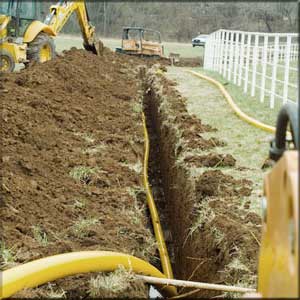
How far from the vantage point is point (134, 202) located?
6445mm

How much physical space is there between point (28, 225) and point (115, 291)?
139cm

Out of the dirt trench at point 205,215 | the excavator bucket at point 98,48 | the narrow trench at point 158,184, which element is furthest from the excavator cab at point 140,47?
the dirt trench at point 205,215

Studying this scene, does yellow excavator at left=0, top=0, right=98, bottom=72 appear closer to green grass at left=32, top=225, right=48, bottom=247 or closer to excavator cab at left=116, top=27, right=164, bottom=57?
green grass at left=32, top=225, right=48, bottom=247

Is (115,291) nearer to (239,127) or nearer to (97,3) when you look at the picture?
(239,127)

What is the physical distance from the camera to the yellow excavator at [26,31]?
13.6 meters

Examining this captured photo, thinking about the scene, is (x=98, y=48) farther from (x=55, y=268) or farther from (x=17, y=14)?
(x=55, y=268)

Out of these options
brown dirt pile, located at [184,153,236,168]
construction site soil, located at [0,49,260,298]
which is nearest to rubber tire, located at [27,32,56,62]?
construction site soil, located at [0,49,260,298]

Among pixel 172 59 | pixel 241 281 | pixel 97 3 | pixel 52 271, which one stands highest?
pixel 97 3

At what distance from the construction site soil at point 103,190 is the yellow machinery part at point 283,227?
2.14 metres

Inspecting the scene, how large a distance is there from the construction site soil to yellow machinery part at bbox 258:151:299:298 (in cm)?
214

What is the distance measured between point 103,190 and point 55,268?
123 inches

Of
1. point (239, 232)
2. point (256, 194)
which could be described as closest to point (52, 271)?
point (239, 232)

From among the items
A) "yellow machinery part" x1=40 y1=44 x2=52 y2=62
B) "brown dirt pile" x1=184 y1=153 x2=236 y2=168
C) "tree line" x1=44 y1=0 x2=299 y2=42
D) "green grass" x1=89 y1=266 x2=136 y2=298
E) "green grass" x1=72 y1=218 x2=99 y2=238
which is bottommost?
"green grass" x1=89 y1=266 x2=136 y2=298

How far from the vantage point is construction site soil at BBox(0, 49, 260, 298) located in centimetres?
464
